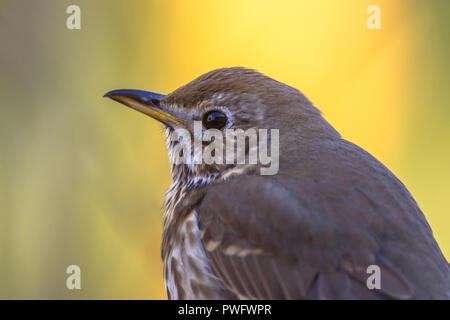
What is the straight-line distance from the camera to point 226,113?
11.2ft

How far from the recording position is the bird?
2682 mm

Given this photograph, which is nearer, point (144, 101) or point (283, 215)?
point (283, 215)

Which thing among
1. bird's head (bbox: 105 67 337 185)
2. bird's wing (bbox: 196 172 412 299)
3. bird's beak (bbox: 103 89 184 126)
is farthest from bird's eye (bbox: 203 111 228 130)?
bird's wing (bbox: 196 172 412 299)

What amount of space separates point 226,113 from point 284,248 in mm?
929

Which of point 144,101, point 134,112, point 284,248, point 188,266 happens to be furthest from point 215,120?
point 134,112

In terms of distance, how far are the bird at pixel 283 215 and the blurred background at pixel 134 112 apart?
166 cm

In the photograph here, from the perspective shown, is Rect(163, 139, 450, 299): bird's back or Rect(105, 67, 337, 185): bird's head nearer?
Rect(163, 139, 450, 299): bird's back

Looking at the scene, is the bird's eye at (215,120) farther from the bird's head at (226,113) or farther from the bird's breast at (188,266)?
the bird's breast at (188,266)

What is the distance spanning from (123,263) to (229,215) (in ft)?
8.18

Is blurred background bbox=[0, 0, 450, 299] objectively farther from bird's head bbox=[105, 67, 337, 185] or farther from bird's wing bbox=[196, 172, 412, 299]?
bird's wing bbox=[196, 172, 412, 299]

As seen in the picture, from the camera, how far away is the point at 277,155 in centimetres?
327

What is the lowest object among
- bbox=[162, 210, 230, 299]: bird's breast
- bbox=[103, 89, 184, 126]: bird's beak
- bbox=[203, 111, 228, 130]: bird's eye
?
bbox=[162, 210, 230, 299]: bird's breast

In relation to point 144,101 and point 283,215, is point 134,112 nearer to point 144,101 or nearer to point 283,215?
point 144,101
